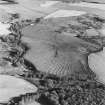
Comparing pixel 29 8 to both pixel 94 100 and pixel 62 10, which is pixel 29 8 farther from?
pixel 94 100

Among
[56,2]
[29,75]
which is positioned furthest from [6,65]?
[56,2]

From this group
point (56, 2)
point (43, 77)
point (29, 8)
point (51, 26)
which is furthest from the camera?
point (56, 2)

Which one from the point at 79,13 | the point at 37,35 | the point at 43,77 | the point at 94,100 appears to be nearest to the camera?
the point at 94,100

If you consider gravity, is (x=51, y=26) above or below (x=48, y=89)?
above

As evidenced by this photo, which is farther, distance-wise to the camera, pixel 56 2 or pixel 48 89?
pixel 56 2

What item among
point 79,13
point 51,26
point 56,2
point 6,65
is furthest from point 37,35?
point 56,2

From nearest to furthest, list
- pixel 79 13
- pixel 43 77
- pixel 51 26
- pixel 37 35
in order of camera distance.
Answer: pixel 43 77, pixel 37 35, pixel 51 26, pixel 79 13

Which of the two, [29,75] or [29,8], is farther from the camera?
[29,8]

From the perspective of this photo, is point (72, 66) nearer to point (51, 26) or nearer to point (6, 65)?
point (6, 65)

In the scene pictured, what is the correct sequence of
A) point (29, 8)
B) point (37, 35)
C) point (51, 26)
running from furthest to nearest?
point (29, 8) → point (51, 26) → point (37, 35)
